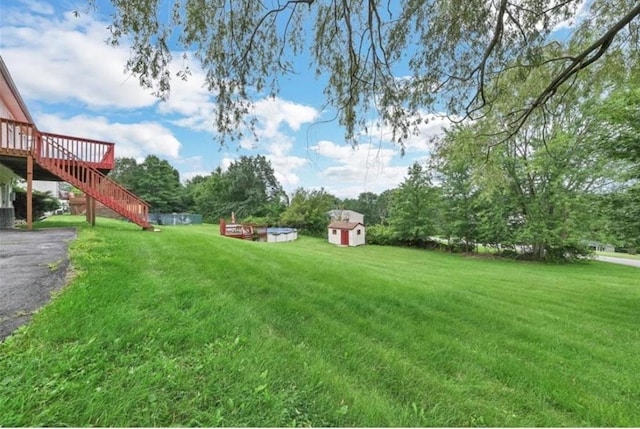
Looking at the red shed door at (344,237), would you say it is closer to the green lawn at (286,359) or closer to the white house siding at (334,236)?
the white house siding at (334,236)

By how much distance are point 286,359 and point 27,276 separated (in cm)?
336

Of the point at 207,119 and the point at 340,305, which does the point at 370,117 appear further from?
the point at 340,305

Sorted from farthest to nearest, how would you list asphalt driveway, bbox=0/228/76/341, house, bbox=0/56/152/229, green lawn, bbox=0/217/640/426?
1. house, bbox=0/56/152/229
2. asphalt driveway, bbox=0/228/76/341
3. green lawn, bbox=0/217/640/426

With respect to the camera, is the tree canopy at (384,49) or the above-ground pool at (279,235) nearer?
the tree canopy at (384,49)

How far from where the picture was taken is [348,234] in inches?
1084

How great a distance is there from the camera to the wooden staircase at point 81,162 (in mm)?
8578

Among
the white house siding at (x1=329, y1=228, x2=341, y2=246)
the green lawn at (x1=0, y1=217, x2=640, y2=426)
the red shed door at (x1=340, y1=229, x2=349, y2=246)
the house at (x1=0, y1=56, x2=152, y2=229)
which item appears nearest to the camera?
the green lawn at (x1=0, y1=217, x2=640, y2=426)

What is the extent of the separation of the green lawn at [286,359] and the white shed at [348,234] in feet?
74.7

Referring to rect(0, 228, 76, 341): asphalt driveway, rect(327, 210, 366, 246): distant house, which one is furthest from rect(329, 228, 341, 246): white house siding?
rect(0, 228, 76, 341): asphalt driveway

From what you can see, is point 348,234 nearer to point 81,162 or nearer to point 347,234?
point 347,234

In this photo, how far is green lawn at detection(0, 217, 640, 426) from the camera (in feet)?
5.91

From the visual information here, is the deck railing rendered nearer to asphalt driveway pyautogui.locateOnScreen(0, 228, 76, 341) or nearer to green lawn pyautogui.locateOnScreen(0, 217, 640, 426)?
asphalt driveway pyautogui.locateOnScreen(0, 228, 76, 341)

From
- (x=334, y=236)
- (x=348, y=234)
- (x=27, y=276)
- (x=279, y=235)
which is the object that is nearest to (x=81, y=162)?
(x=27, y=276)

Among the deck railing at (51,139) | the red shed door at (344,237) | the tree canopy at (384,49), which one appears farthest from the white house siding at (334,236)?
the tree canopy at (384,49)
